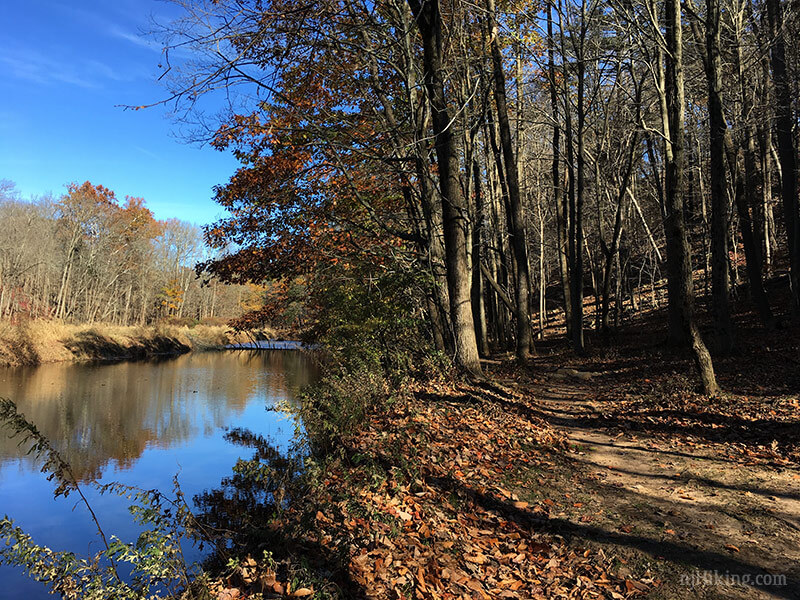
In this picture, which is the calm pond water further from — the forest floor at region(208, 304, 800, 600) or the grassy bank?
the forest floor at region(208, 304, 800, 600)

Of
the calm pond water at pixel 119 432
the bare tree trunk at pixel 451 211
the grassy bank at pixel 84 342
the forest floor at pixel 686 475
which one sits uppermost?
the bare tree trunk at pixel 451 211

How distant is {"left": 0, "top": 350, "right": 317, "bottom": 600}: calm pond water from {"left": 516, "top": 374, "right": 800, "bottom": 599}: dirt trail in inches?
209

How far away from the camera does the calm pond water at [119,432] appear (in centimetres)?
768

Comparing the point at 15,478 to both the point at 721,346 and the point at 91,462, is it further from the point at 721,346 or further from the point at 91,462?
the point at 721,346

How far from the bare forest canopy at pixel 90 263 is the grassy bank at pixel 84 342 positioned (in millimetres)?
5457

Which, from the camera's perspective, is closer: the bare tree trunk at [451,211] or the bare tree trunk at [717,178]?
the bare tree trunk at [451,211]

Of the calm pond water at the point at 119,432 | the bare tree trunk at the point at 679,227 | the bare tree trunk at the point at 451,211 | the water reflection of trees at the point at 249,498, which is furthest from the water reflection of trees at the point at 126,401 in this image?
the bare tree trunk at the point at 679,227

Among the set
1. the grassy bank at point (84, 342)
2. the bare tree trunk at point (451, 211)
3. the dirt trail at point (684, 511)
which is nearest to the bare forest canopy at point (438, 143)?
the bare tree trunk at point (451, 211)

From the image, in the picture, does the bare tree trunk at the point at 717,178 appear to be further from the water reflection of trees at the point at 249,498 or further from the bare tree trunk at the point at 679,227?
the water reflection of trees at the point at 249,498

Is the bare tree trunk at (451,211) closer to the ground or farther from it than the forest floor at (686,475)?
farther from it

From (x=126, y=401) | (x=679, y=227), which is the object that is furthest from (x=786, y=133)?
(x=126, y=401)

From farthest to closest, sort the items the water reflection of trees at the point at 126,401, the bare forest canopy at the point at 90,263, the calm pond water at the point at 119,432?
the bare forest canopy at the point at 90,263 < the water reflection of trees at the point at 126,401 < the calm pond water at the point at 119,432

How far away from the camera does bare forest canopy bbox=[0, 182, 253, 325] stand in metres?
42.5

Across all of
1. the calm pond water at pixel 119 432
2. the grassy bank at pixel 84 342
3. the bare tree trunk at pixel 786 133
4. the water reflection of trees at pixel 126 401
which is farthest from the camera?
the grassy bank at pixel 84 342
